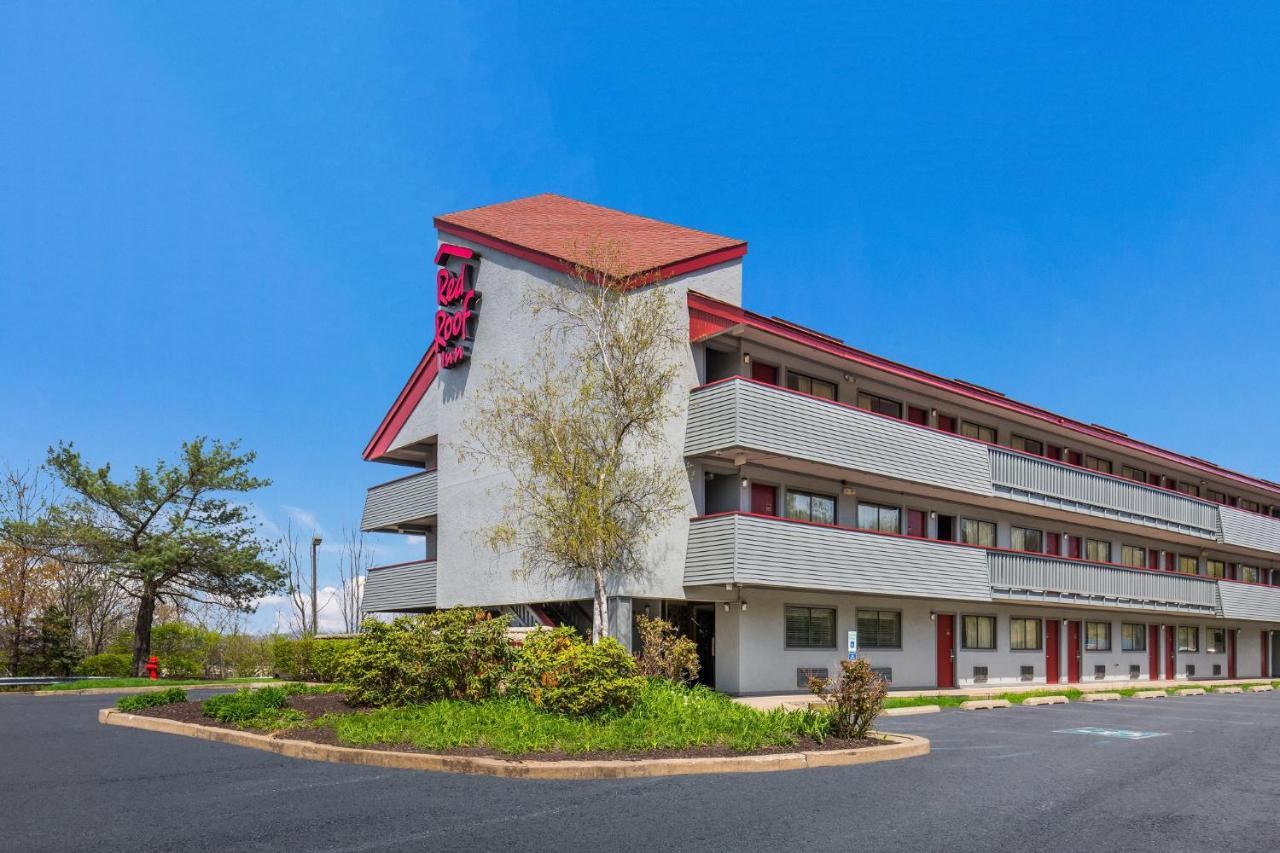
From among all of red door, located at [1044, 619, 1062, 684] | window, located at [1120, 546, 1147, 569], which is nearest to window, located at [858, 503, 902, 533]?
red door, located at [1044, 619, 1062, 684]

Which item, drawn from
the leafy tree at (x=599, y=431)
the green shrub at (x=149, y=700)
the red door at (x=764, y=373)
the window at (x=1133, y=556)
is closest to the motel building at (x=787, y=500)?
the red door at (x=764, y=373)

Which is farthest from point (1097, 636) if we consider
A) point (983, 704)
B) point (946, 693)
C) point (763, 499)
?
point (763, 499)

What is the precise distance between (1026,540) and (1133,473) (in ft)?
38.6

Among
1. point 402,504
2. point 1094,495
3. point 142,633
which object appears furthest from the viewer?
point 142,633

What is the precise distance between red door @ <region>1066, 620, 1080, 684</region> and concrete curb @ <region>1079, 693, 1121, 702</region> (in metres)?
7.65

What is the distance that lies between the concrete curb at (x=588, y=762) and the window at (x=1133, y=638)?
34888mm

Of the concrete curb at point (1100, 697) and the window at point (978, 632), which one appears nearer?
the concrete curb at point (1100, 697)

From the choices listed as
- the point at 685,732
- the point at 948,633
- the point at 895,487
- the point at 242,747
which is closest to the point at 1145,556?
the point at 948,633

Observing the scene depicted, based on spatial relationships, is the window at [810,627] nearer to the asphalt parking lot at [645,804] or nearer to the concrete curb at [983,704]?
the concrete curb at [983,704]

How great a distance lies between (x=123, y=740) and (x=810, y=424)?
18401 millimetres

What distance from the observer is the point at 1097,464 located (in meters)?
47.8

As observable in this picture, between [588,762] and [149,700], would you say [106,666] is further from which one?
[588,762]

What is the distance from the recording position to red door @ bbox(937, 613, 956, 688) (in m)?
36.7

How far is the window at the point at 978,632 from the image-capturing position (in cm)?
3791
